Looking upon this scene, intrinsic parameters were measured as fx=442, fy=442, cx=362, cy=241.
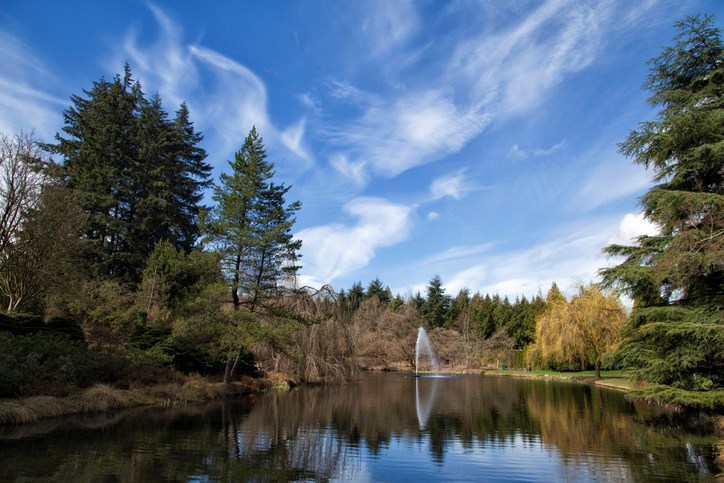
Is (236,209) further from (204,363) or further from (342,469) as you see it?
(342,469)

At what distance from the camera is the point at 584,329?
37.0 meters

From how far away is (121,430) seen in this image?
12211 millimetres

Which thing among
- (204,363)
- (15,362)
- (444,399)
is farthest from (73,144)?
(444,399)

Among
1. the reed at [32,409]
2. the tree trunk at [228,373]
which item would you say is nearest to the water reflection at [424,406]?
the tree trunk at [228,373]

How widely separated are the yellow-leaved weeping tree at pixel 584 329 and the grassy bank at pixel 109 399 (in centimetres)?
2669

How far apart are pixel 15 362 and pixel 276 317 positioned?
12.0 metres

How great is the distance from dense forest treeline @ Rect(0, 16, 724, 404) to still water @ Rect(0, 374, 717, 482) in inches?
101

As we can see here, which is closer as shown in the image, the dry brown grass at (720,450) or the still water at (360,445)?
the still water at (360,445)

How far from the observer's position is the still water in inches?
337

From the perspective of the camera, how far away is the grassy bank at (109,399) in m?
12.7

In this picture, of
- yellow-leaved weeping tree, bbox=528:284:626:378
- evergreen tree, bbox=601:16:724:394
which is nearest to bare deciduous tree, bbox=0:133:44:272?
evergreen tree, bbox=601:16:724:394

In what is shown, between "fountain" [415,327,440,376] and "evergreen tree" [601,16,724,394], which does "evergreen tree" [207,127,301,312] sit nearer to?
"evergreen tree" [601,16,724,394]

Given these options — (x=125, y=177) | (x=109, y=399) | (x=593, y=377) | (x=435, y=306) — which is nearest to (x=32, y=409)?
(x=109, y=399)

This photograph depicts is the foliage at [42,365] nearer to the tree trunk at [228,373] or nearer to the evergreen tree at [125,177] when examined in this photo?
the tree trunk at [228,373]
